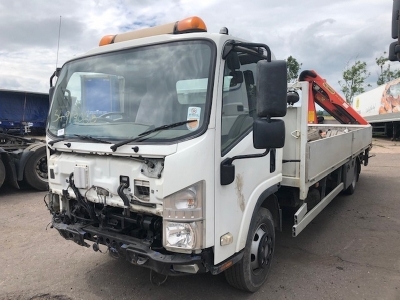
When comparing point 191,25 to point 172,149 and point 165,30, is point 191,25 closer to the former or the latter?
point 165,30

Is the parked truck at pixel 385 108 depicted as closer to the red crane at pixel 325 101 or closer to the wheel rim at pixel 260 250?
the red crane at pixel 325 101

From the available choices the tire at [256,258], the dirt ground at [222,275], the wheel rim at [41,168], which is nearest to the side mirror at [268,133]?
the tire at [256,258]

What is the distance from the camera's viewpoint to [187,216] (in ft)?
8.31

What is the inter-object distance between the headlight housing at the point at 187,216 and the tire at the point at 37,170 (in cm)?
595

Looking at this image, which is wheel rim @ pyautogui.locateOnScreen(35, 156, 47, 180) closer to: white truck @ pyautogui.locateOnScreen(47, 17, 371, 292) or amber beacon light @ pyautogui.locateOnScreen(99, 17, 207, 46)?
white truck @ pyautogui.locateOnScreen(47, 17, 371, 292)

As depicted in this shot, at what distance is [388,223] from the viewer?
545cm

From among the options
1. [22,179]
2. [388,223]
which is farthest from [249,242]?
[22,179]

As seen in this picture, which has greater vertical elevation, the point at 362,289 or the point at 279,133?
the point at 279,133

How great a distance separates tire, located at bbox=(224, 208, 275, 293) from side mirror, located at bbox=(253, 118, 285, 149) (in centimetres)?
89

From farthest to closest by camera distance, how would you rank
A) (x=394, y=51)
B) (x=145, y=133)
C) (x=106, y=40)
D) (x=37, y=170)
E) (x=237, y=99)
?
(x=37, y=170) → (x=394, y=51) → (x=106, y=40) → (x=237, y=99) → (x=145, y=133)

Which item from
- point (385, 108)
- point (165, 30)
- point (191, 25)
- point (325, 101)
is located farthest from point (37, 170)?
point (385, 108)

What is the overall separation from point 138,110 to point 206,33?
0.84m

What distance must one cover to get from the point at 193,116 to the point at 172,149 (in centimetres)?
31

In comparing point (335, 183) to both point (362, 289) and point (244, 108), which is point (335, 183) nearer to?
point (362, 289)
